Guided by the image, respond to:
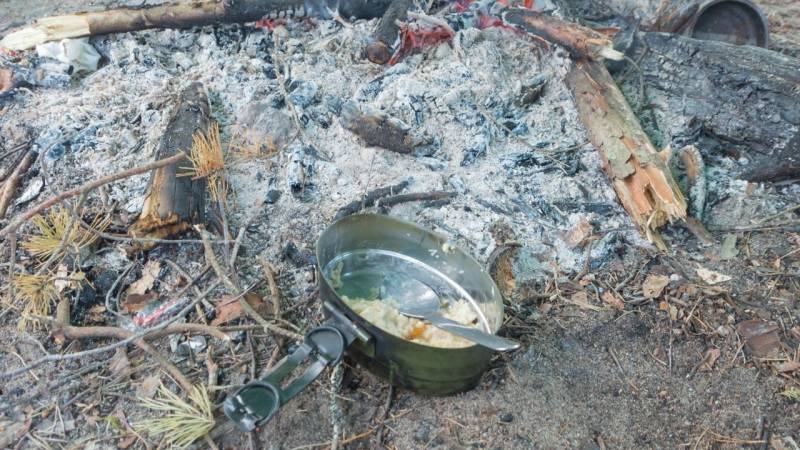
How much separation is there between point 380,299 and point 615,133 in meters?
1.78

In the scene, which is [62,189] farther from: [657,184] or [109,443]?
[657,184]

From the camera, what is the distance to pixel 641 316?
251 centimetres

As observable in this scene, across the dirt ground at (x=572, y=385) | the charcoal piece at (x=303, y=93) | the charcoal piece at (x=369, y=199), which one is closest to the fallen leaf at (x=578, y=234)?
the dirt ground at (x=572, y=385)

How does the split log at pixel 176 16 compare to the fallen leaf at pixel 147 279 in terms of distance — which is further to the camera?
the split log at pixel 176 16

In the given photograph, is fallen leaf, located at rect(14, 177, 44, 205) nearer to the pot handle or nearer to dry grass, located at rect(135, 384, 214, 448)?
dry grass, located at rect(135, 384, 214, 448)

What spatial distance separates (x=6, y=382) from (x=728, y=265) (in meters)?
3.21

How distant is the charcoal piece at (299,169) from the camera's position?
10.1ft

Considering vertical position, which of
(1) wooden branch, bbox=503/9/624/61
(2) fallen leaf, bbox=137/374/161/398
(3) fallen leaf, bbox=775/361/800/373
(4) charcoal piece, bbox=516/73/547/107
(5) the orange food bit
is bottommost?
(2) fallen leaf, bbox=137/374/161/398

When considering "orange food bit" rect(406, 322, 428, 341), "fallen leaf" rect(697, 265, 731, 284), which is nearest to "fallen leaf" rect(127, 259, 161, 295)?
"orange food bit" rect(406, 322, 428, 341)

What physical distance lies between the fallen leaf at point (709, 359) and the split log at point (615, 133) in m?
0.61

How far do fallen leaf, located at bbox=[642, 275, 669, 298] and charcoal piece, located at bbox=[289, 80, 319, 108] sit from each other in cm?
219

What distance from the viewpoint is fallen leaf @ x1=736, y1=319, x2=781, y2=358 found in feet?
7.86

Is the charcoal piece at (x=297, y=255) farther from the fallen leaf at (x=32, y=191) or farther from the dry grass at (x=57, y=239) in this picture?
the fallen leaf at (x=32, y=191)

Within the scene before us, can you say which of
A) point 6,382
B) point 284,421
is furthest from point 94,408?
point 284,421
